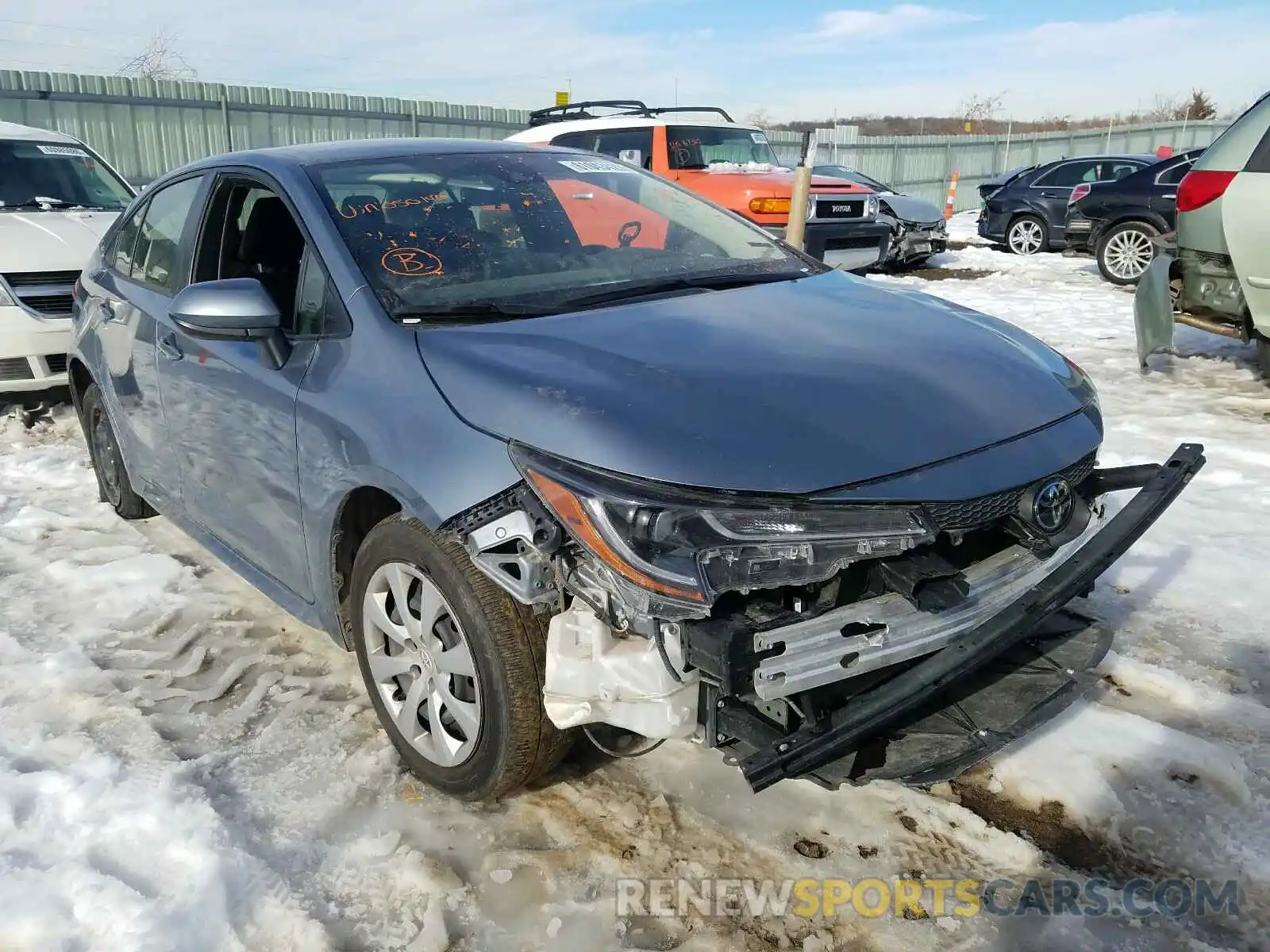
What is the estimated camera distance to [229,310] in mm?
2701

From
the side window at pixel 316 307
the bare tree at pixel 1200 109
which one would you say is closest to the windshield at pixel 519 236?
the side window at pixel 316 307

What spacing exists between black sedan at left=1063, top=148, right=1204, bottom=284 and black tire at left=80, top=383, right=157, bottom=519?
1110 cm

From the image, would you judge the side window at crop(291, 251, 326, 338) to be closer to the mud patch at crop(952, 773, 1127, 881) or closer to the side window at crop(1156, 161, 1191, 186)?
the mud patch at crop(952, 773, 1127, 881)

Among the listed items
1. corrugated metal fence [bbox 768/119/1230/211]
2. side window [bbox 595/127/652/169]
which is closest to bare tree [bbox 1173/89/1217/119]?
corrugated metal fence [bbox 768/119/1230/211]

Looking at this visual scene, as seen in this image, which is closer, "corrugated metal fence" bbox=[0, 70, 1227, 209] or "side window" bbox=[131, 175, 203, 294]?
"side window" bbox=[131, 175, 203, 294]

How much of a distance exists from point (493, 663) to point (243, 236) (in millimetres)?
2012

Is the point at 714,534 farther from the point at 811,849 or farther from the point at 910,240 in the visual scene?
the point at 910,240

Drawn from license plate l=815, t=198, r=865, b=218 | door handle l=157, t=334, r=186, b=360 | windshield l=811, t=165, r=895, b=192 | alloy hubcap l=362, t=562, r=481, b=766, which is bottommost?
alloy hubcap l=362, t=562, r=481, b=766

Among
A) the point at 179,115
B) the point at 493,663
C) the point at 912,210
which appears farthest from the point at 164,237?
the point at 179,115

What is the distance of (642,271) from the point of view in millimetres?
3084

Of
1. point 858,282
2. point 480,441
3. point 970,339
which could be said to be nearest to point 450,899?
point 480,441

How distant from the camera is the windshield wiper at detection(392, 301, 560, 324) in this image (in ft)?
8.53

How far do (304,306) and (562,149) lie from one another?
135 centimetres

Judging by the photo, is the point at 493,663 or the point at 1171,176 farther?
the point at 1171,176
